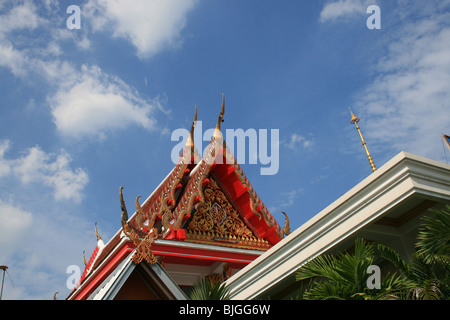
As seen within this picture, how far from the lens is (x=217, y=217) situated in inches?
391

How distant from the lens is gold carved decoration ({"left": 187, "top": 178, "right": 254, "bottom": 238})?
31.3 feet

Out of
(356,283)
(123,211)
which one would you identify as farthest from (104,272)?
(356,283)

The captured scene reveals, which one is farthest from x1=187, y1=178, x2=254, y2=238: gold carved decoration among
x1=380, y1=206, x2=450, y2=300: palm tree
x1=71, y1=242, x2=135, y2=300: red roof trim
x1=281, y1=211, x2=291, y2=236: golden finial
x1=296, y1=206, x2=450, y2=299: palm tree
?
x1=380, y1=206, x2=450, y2=300: palm tree

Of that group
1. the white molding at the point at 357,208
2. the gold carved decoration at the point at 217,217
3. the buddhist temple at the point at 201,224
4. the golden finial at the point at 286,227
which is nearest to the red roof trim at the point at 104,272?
the buddhist temple at the point at 201,224

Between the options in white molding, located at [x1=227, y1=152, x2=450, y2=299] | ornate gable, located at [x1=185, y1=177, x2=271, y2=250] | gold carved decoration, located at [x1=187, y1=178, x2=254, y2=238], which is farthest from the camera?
gold carved decoration, located at [x1=187, y1=178, x2=254, y2=238]

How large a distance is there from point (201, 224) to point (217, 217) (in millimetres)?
551

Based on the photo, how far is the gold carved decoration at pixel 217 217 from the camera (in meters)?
9.55

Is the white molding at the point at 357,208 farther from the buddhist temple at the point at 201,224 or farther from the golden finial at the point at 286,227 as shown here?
the golden finial at the point at 286,227

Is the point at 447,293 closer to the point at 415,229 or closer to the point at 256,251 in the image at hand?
the point at 415,229

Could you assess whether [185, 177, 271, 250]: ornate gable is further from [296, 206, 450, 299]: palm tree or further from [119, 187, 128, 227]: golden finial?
[296, 206, 450, 299]: palm tree

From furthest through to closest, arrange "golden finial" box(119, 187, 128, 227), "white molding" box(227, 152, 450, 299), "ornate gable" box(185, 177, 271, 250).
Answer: "ornate gable" box(185, 177, 271, 250)
"golden finial" box(119, 187, 128, 227)
"white molding" box(227, 152, 450, 299)

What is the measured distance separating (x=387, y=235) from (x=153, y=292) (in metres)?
3.37

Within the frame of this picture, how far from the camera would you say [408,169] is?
5.18 m

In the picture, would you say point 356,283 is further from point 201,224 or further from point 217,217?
point 217,217
